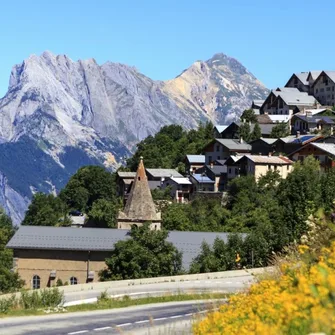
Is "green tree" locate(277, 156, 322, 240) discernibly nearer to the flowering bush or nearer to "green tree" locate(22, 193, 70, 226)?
"green tree" locate(22, 193, 70, 226)

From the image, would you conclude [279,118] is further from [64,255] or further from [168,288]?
[168,288]

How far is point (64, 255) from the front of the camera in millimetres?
57906

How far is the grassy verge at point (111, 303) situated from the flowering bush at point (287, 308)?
9.77m

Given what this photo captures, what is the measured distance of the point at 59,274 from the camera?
57906 millimetres

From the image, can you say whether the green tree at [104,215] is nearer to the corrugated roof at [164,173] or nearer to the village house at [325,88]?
the corrugated roof at [164,173]

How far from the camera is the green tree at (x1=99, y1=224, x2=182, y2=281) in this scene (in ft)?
158

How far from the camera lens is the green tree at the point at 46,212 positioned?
98.3m

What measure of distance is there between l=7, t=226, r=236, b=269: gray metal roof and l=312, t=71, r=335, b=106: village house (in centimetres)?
6830

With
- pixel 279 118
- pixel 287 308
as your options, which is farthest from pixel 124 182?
pixel 287 308

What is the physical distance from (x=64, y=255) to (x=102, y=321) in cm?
3915

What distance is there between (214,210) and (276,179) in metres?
7.95

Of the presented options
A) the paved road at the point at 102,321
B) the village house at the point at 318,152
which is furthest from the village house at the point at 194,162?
the paved road at the point at 102,321

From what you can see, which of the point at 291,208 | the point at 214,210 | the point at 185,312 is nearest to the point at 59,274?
the point at 291,208

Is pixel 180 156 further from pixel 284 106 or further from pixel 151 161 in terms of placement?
pixel 284 106
